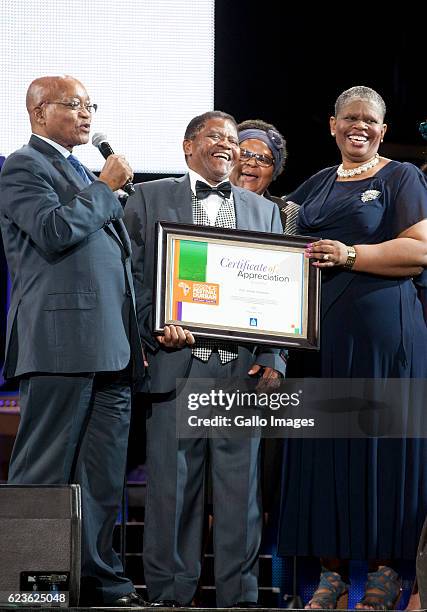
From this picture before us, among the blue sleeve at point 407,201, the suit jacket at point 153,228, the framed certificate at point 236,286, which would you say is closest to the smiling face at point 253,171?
the suit jacket at point 153,228

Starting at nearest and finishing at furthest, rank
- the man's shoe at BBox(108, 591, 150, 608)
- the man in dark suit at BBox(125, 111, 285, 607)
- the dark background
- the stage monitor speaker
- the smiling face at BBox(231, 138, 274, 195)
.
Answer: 1. the stage monitor speaker
2. the man's shoe at BBox(108, 591, 150, 608)
3. the man in dark suit at BBox(125, 111, 285, 607)
4. the smiling face at BBox(231, 138, 274, 195)
5. the dark background

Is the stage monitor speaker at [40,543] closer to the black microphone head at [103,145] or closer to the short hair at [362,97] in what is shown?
the black microphone head at [103,145]

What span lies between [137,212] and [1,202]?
469 mm

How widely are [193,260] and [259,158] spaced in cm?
58

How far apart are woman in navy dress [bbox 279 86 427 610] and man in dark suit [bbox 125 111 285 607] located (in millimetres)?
206

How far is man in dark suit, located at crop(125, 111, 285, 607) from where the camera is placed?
338 cm

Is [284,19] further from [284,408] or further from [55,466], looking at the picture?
[55,466]

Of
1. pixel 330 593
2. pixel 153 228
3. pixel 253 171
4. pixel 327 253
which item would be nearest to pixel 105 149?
pixel 153 228

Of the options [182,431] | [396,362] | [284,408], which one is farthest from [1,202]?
[396,362]

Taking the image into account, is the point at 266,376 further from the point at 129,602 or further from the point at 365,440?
the point at 129,602

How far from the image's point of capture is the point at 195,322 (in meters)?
3.47

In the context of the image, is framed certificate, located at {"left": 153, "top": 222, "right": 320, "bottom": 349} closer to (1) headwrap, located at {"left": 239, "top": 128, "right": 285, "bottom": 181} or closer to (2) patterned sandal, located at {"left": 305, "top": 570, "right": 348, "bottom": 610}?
(1) headwrap, located at {"left": 239, "top": 128, "right": 285, "bottom": 181}

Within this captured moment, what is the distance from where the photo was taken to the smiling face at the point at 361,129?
12.0 feet

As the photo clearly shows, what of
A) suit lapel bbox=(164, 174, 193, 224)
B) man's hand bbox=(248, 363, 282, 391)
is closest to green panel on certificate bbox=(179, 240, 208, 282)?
suit lapel bbox=(164, 174, 193, 224)
